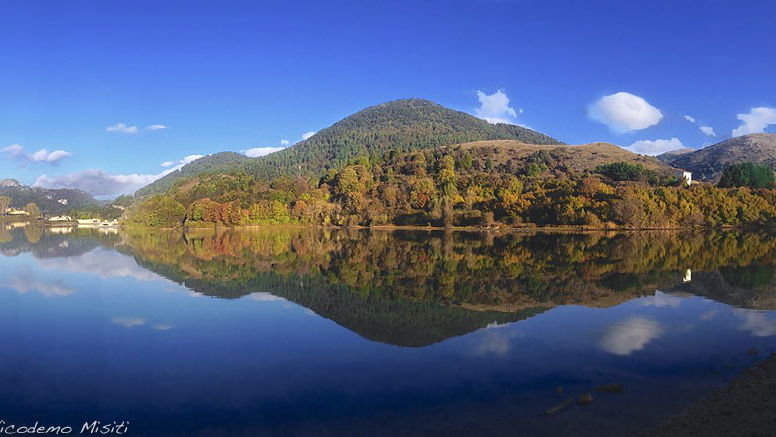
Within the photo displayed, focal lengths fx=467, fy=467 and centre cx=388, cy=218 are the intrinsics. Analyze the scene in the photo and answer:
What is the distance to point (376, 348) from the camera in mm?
15938

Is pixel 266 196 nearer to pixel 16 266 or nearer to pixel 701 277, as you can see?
pixel 16 266

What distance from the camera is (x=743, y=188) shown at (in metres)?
102

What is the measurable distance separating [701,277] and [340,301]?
965 inches

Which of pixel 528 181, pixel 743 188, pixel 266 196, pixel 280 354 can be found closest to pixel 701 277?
pixel 280 354

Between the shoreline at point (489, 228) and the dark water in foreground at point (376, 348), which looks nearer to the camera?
the dark water in foreground at point (376, 348)

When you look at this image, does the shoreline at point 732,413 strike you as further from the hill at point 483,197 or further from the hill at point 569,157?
the hill at point 569,157

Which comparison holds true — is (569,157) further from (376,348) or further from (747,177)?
(376,348)

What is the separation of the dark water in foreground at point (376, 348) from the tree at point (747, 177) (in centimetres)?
10409

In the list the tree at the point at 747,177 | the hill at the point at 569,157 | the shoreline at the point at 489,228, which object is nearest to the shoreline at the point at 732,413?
the shoreline at the point at 489,228

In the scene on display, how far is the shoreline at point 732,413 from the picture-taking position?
9.10 metres

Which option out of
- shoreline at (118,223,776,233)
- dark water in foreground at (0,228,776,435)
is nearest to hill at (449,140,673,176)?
shoreline at (118,223,776,233)

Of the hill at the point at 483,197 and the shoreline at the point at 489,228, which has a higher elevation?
the hill at the point at 483,197

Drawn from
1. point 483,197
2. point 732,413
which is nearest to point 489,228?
point 483,197

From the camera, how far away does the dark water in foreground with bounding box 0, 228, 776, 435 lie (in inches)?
412
